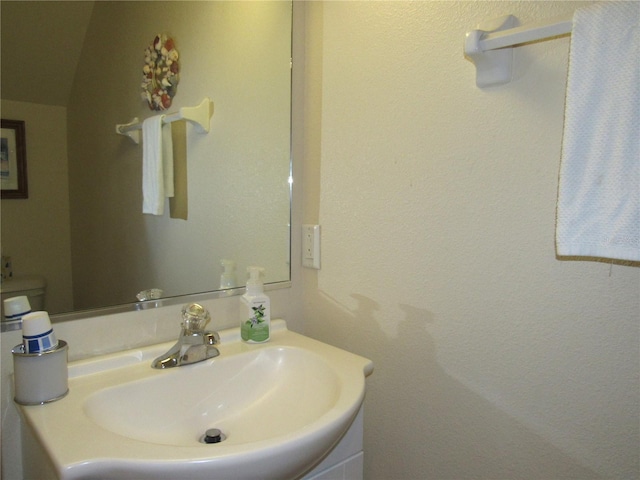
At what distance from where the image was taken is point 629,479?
2.25 feet

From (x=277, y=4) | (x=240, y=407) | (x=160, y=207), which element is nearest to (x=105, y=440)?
(x=240, y=407)

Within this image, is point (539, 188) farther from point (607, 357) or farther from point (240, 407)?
point (240, 407)

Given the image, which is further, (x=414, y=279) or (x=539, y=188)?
(x=414, y=279)

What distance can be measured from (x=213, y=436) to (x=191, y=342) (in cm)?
20

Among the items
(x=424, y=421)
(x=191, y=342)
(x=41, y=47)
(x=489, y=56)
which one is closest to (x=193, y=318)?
(x=191, y=342)

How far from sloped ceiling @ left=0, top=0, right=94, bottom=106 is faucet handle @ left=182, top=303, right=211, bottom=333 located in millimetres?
542

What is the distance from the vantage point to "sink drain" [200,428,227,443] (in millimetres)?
822

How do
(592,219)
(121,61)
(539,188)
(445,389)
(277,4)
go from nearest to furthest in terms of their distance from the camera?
(592,219), (539,188), (445,389), (121,61), (277,4)

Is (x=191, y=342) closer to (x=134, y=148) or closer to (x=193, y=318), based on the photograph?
(x=193, y=318)

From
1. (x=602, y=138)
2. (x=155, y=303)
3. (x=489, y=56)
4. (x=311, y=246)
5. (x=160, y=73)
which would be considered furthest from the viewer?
(x=311, y=246)

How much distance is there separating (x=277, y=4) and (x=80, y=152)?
67cm

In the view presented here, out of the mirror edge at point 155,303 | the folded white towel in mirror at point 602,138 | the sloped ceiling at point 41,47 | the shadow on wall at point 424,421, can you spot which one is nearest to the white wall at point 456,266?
the shadow on wall at point 424,421

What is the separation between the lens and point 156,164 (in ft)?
3.46

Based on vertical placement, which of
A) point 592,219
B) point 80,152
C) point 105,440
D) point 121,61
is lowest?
point 105,440
